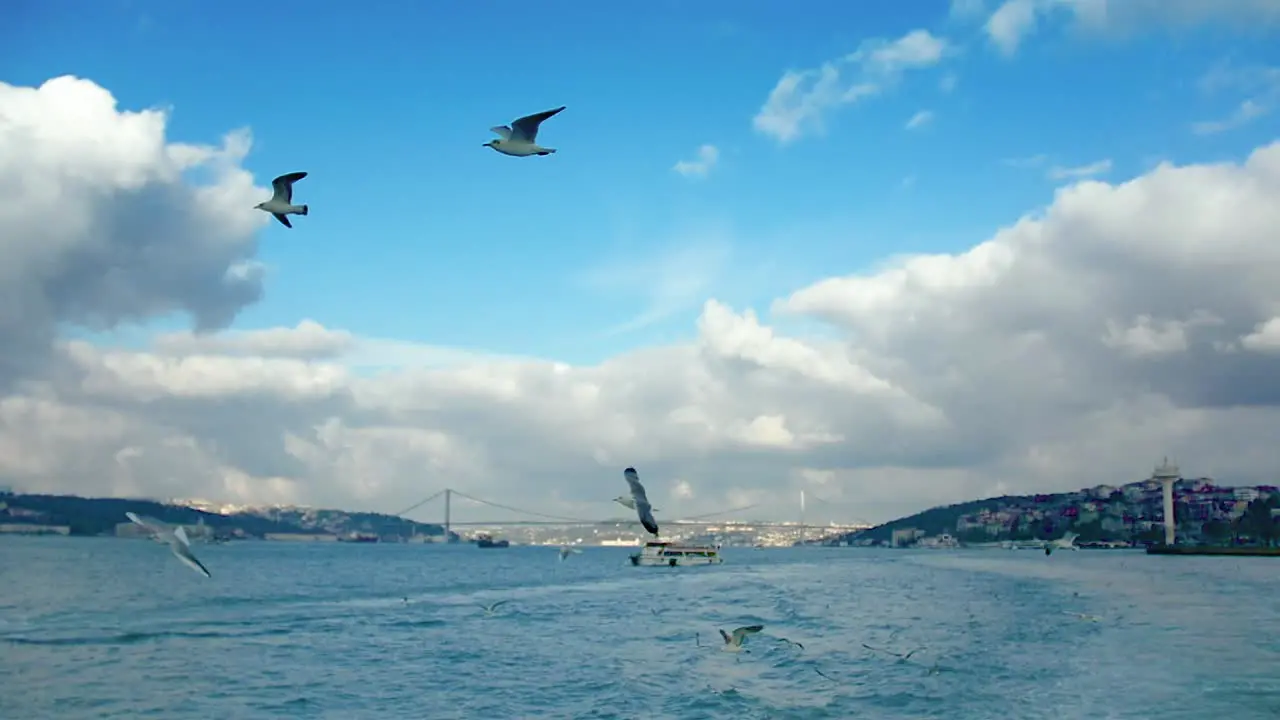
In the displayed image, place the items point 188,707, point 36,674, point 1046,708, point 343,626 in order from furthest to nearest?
point 343,626 < point 36,674 < point 188,707 < point 1046,708

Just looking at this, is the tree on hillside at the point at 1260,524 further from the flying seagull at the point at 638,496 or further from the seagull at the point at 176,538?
the seagull at the point at 176,538

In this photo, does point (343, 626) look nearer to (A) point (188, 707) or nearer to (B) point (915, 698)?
(A) point (188, 707)

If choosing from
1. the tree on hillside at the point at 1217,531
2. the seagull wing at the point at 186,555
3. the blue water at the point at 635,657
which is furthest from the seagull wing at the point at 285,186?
the tree on hillside at the point at 1217,531

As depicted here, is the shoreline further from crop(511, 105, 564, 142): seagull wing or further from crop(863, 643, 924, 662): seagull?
crop(511, 105, 564, 142): seagull wing

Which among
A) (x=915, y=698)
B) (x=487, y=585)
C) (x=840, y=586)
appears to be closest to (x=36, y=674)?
(x=915, y=698)

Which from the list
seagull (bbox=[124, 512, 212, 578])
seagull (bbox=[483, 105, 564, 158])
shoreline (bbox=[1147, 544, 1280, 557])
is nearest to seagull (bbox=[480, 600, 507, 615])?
seagull (bbox=[124, 512, 212, 578])

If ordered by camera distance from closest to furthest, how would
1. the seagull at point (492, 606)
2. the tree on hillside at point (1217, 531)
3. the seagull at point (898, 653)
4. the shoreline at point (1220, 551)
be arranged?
the seagull at point (898, 653) < the seagull at point (492, 606) < the shoreline at point (1220, 551) < the tree on hillside at point (1217, 531)

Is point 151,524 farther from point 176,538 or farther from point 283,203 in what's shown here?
point 283,203

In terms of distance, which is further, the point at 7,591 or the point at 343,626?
the point at 7,591
